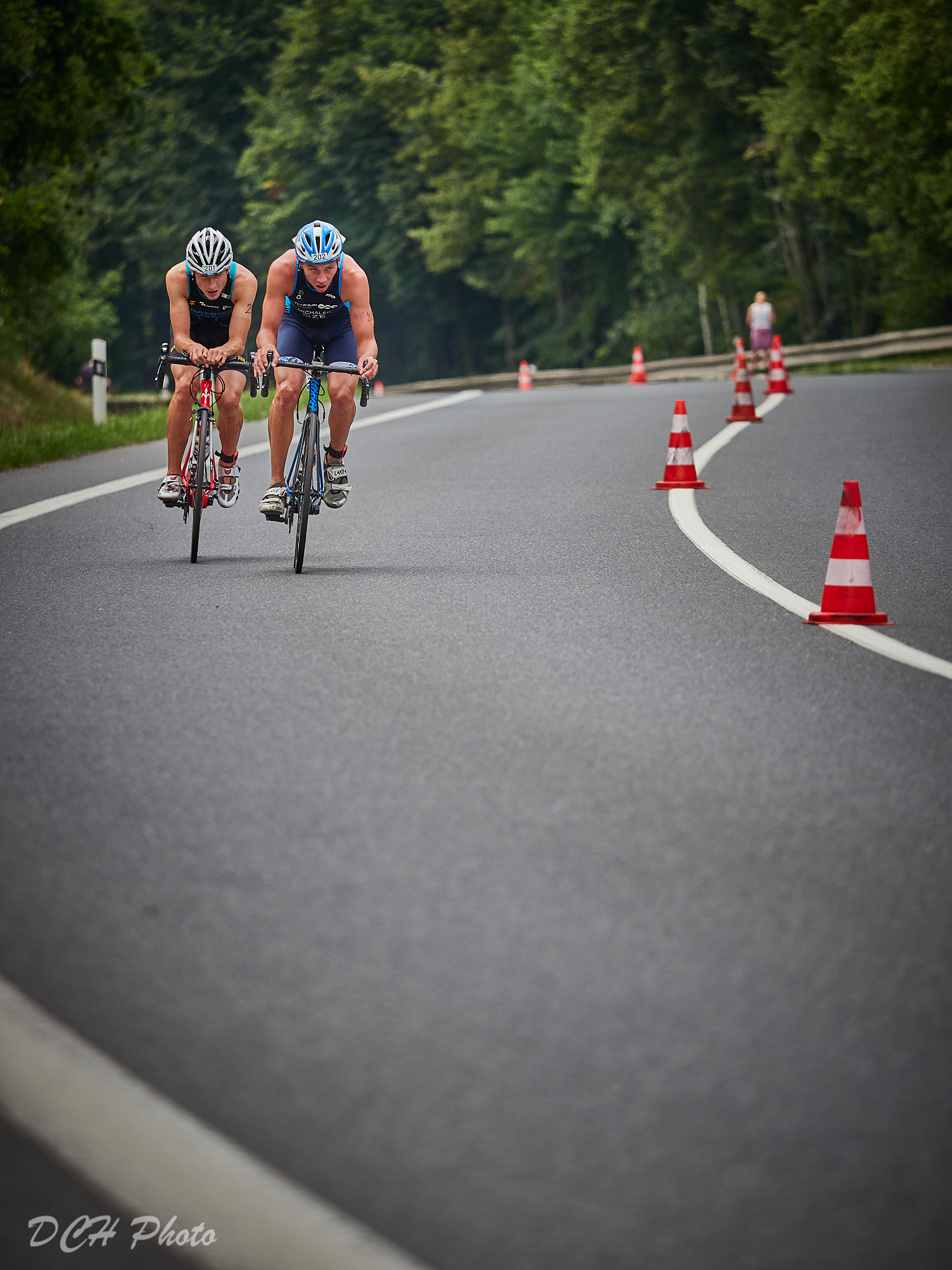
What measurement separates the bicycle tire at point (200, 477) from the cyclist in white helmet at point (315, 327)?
0.42m

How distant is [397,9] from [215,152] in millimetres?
10775

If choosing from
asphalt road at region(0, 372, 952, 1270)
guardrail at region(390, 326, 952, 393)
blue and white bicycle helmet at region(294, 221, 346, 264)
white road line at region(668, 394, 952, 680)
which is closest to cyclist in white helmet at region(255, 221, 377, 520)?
blue and white bicycle helmet at region(294, 221, 346, 264)

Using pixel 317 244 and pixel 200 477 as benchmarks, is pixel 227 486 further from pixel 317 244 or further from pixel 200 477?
pixel 317 244

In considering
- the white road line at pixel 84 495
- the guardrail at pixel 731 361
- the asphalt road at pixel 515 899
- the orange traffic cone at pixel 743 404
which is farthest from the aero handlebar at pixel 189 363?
the guardrail at pixel 731 361

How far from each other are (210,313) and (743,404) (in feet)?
40.3

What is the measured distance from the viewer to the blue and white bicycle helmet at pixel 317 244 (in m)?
9.95

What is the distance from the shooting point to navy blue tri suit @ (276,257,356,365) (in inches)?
404

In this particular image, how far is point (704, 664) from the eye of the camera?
7066mm

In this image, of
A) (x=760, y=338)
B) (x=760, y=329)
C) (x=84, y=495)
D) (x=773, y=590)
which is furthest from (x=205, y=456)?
(x=760, y=338)

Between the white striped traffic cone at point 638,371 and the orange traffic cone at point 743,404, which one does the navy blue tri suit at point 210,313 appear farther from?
the white striped traffic cone at point 638,371

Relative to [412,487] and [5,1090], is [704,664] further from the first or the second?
[412,487]

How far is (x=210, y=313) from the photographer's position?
35.9ft

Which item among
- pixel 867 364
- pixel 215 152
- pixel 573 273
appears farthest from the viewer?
pixel 215 152

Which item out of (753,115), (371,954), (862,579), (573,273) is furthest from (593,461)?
(573,273)
